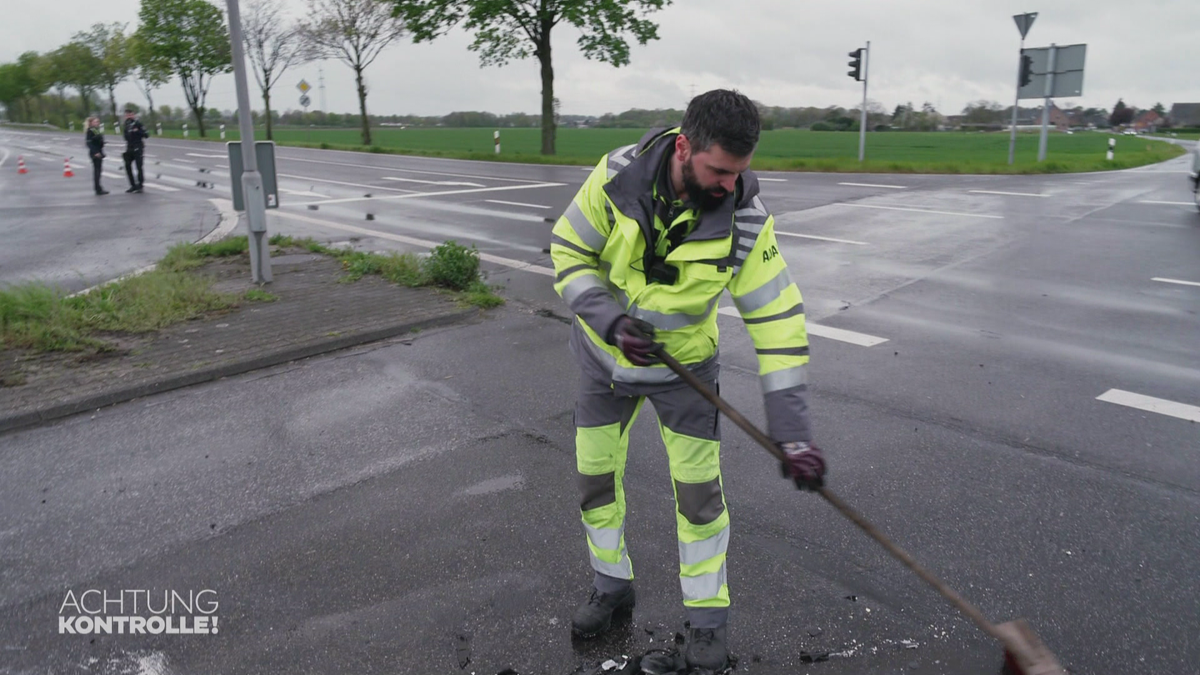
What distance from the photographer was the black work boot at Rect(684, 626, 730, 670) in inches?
109

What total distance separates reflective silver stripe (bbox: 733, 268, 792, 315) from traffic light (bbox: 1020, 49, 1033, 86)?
72.7 ft

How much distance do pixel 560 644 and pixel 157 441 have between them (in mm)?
2954

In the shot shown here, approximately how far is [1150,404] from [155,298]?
23.8 ft

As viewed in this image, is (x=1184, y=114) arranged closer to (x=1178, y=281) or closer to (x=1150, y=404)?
(x=1178, y=281)

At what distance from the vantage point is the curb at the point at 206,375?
5.00 meters

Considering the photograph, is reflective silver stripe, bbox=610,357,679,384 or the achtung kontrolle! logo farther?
the achtung kontrolle! logo

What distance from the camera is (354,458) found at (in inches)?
177

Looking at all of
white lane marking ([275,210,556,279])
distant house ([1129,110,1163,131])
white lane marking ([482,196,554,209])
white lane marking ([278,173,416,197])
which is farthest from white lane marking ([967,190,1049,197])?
distant house ([1129,110,1163,131])

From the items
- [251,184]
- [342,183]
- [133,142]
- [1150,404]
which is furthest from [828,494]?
[133,142]

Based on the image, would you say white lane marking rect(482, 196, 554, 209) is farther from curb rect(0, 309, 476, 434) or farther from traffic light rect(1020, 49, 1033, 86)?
traffic light rect(1020, 49, 1033, 86)

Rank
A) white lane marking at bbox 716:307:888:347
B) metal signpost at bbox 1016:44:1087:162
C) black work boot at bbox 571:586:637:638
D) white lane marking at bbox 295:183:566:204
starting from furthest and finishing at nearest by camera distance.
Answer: metal signpost at bbox 1016:44:1087:162 < white lane marking at bbox 295:183:566:204 < white lane marking at bbox 716:307:888:347 < black work boot at bbox 571:586:637:638

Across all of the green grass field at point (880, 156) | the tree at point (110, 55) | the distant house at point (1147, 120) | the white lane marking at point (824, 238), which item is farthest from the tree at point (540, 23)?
the distant house at point (1147, 120)

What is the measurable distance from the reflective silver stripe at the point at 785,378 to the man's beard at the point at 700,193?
0.54m

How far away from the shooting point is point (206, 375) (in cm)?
575
